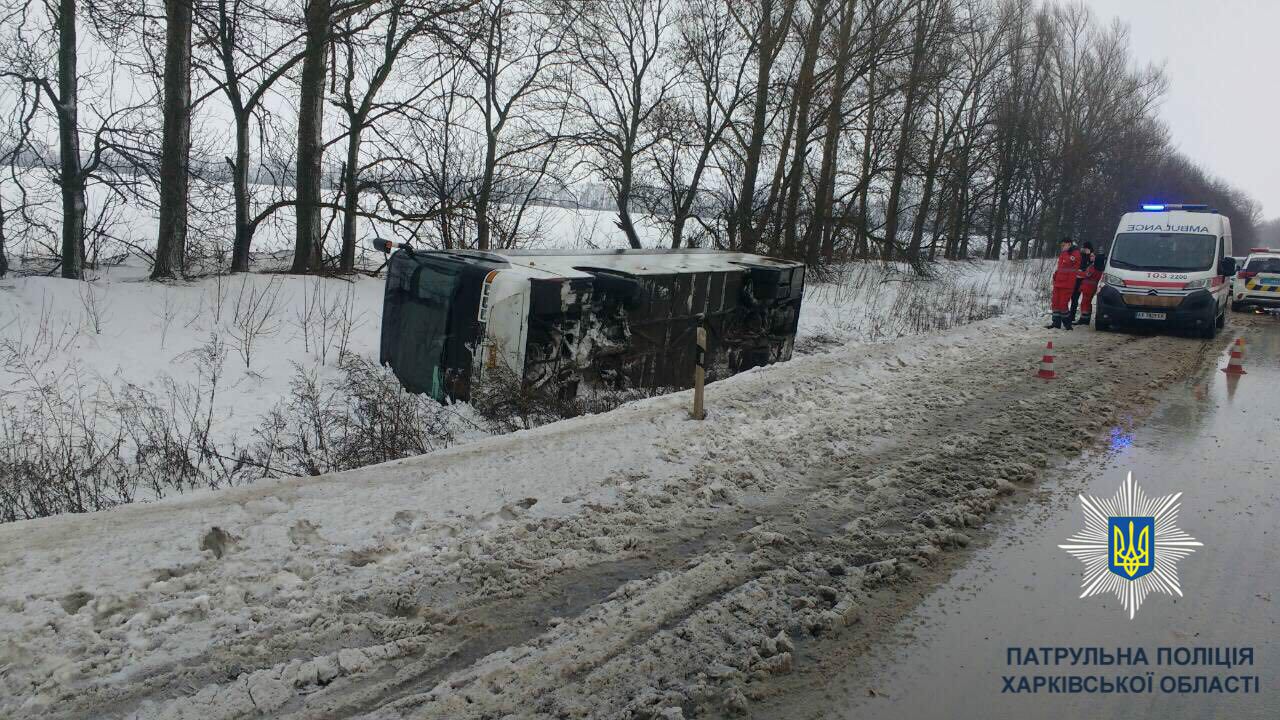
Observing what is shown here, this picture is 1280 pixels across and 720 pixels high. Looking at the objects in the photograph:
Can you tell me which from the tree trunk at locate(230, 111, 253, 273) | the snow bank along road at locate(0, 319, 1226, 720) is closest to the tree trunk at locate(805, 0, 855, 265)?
the tree trunk at locate(230, 111, 253, 273)

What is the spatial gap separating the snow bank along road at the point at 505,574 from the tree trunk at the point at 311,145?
33.2 ft

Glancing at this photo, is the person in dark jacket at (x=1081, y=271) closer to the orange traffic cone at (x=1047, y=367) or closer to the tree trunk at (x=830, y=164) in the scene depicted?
the orange traffic cone at (x=1047, y=367)

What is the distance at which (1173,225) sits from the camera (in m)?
14.9

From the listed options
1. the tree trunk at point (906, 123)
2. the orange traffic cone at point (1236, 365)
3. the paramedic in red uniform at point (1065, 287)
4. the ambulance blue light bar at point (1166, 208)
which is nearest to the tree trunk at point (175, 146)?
the orange traffic cone at point (1236, 365)

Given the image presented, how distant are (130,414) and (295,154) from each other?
367 inches

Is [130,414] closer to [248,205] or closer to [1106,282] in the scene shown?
[248,205]

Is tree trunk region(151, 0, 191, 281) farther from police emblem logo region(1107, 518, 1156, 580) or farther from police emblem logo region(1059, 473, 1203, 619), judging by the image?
police emblem logo region(1107, 518, 1156, 580)

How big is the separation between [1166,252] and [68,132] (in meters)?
18.1

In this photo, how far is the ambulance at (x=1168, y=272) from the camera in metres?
14.2

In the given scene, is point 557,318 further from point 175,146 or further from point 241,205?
point 241,205

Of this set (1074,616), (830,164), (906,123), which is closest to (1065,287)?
(830,164)

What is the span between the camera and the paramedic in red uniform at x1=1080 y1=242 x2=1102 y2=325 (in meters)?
15.8

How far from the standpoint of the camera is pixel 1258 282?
67.9ft

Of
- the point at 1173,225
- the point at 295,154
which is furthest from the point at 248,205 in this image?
the point at 1173,225
